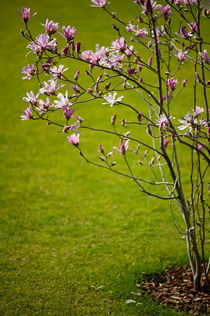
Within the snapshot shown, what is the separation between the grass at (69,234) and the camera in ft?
8.22

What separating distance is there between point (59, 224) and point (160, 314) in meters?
1.65

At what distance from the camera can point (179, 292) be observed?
2.45 m

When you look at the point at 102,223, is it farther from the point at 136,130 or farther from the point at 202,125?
the point at 136,130

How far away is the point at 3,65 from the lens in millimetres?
8852

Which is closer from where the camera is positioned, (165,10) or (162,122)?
(162,122)

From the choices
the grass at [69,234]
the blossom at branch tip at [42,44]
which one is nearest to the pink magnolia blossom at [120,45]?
the blossom at branch tip at [42,44]

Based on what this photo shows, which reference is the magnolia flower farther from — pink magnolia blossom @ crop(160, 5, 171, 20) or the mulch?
the mulch

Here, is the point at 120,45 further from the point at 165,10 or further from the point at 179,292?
the point at 179,292

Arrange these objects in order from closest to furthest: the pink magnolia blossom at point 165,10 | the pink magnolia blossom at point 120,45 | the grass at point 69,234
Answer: the pink magnolia blossom at point 120,45, the pink magnolia blossom at point 165,10, the grass at point 69,234

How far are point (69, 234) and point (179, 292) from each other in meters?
1.34

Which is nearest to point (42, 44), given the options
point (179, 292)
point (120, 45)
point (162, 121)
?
point (120, 45)

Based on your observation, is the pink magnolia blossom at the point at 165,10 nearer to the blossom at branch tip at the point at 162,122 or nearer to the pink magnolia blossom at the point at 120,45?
the pink magnolia blossom at the point at 120,45

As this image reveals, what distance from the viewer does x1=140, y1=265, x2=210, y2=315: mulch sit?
2307 millimetres

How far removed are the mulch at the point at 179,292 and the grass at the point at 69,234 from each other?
0.29ft
